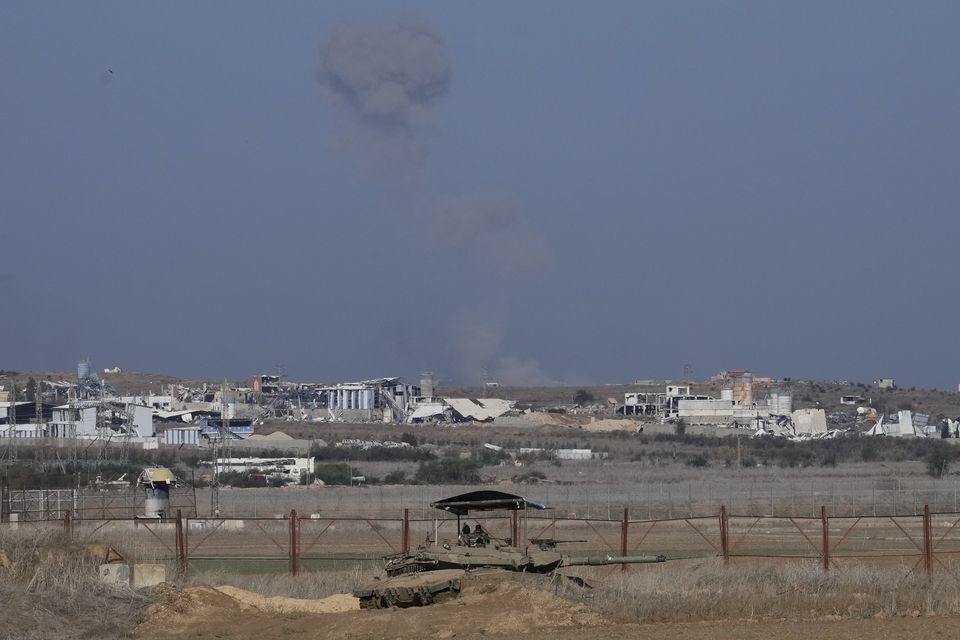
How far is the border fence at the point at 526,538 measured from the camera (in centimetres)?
3866

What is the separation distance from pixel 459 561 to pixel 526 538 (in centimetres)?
1236

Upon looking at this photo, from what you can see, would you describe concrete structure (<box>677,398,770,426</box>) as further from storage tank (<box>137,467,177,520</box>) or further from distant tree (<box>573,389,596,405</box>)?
storage tank (<box>137,467,177,520</box>)

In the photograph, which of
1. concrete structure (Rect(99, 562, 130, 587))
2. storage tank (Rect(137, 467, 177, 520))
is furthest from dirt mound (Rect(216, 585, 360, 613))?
storage tank (Rect(137, 467, 177, 520))

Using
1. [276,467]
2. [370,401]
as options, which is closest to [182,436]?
[276,467]

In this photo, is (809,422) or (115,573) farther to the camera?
(809,422)

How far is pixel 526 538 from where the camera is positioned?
39.8 meters

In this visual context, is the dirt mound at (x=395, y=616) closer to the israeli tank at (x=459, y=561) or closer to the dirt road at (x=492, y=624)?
the dirt road at (x=492, y=624)

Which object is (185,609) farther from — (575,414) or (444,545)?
(575,414)

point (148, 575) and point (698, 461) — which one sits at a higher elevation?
point (148, 575)

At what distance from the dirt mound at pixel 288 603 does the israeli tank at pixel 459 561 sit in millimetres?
1243

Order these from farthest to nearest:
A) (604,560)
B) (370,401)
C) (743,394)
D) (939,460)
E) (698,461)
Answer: (743,394) < (370,401) < (698,461) < (939,460) < (604,560)

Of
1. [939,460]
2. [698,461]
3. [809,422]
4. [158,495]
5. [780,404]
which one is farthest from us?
[780,404]

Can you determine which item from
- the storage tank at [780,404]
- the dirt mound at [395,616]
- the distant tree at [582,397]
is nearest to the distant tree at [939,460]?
the storage tank at [780,404]

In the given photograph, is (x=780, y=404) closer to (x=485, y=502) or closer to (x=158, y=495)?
(x=158, y=495)
